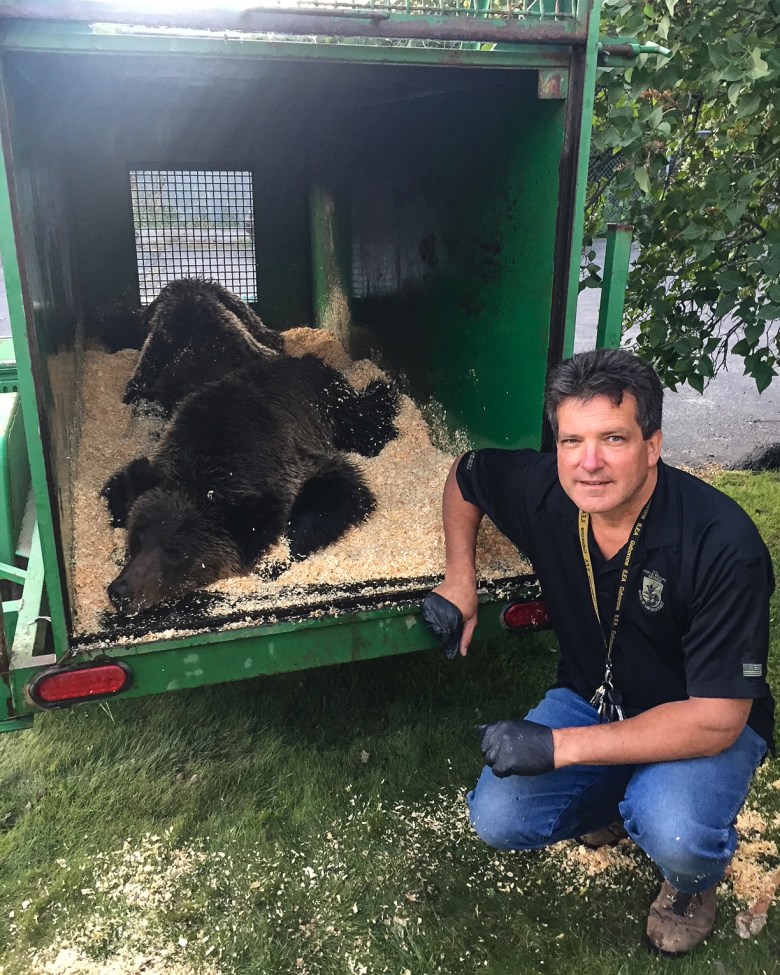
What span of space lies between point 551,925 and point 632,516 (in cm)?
Result: 132

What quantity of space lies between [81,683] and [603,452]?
68.2 inches

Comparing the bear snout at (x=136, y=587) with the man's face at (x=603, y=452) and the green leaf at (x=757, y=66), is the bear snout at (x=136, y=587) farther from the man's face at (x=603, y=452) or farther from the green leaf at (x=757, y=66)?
the green leaf at (x=757, y=66)

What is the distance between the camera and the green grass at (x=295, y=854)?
2480 mm

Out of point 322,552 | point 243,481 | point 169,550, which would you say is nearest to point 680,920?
point 322,552

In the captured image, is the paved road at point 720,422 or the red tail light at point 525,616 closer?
the red tail light at point 525,616

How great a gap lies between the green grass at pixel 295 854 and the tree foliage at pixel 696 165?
181 cm

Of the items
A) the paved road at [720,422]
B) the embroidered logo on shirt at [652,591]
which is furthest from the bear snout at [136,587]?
the paved road at [720,422]

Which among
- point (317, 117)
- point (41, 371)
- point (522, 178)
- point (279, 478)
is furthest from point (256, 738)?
point (317, 117)

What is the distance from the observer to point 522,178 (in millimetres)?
3123

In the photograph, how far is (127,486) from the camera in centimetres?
376

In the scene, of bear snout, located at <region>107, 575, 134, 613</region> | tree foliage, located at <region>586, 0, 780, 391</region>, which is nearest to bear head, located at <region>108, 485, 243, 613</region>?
bear snout, located at <region>107, 575, 134, 613</region>

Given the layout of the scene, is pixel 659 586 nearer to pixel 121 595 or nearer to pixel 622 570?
pixel 622 570

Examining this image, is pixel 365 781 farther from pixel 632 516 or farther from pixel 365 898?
pixel 632 516

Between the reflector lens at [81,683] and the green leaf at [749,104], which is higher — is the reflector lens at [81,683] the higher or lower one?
the lower one
